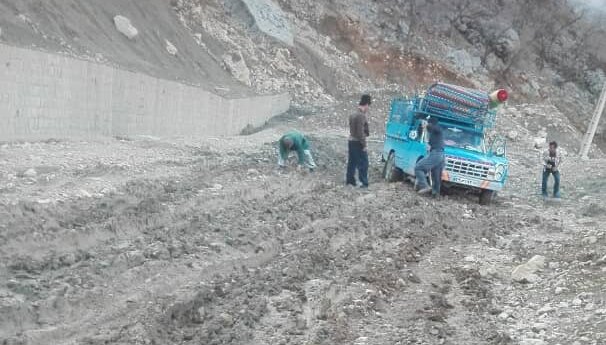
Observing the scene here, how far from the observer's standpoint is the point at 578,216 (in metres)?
15.3

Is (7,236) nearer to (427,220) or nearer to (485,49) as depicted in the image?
(427,220)

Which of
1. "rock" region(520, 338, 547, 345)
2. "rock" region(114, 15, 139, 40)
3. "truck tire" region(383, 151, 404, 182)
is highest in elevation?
"rock" region(114, 15, 139, 40)

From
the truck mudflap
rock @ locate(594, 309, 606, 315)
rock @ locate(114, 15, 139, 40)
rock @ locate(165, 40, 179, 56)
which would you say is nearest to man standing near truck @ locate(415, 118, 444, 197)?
the truck mudflap

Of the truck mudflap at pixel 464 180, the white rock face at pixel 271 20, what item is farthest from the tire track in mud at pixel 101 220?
the white rock face at pixel 271 20

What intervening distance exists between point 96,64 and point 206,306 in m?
11.3

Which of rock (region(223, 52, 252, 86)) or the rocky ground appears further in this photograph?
rock (region(223, 52, 252, 86))

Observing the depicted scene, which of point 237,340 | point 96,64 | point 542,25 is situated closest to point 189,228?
point 237,340

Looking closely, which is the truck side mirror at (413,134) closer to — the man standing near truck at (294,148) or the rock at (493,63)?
the man standing near truck at (294,148)

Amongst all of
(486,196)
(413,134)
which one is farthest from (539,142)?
(486,196)

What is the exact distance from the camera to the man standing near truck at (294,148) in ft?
53.5

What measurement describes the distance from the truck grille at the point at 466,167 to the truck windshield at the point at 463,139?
1.05 metres

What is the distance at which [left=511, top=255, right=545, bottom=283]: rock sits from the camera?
853cm

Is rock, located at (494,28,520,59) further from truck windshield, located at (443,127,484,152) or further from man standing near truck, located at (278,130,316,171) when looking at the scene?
man standing near truck, located at (278,130,316,171)

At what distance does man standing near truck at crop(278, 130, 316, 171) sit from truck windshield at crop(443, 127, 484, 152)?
10.0ft
